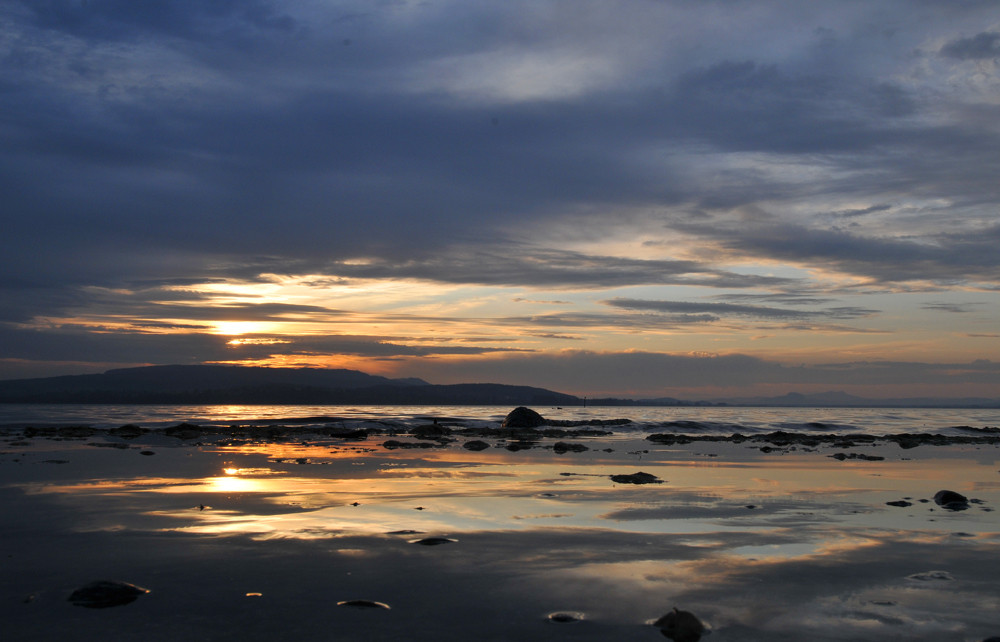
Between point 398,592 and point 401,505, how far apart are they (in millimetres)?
5664

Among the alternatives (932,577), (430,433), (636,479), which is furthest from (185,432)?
(932,577)

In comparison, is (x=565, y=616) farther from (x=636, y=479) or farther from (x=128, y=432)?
(x=128, y=432)

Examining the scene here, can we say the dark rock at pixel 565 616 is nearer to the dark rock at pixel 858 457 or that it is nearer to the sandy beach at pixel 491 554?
the sandy beach at pixel 491 554

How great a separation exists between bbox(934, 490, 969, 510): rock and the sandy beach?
152 millimetres

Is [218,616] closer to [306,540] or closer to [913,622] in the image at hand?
[306,540]

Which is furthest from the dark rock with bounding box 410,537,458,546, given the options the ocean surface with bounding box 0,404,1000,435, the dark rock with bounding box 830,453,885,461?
the ocean surface with bounding box 0,404,1000,435

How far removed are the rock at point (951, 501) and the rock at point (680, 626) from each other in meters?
9.12

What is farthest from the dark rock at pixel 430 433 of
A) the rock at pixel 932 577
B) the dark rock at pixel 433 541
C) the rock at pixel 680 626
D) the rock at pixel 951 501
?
the rock at pixel 680 626

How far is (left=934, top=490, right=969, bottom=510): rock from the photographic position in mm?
12562

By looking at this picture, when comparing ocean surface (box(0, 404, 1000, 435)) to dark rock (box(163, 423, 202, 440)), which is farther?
ocean surface (box(0, 404, 1000, 435))

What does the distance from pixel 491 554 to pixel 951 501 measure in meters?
9.32

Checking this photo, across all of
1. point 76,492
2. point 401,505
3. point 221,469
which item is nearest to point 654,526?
point 401,505

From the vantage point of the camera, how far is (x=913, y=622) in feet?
19.8

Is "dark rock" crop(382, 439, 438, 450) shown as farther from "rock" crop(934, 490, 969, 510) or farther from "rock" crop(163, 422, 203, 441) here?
"rock" crop(934, 490, 969, 510)
